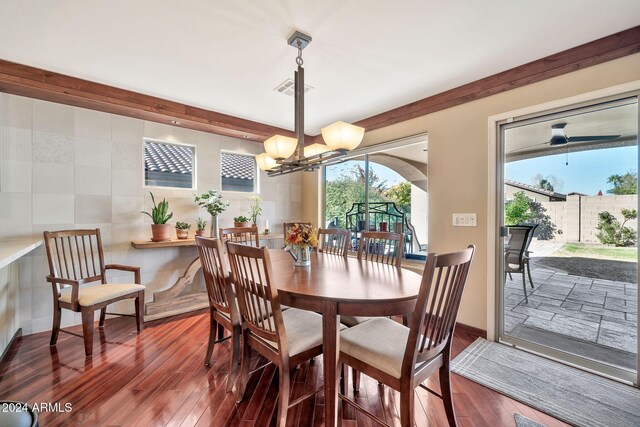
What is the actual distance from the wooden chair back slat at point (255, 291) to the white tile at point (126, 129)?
2.60m

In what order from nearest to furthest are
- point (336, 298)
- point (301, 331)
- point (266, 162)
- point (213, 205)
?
point (336, 298)
point (301, 331)
point (266, 162)
point (213, 205)

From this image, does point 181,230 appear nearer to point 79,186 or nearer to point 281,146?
point 79,186

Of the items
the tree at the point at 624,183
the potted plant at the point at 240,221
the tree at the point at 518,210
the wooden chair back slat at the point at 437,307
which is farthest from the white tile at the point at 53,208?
the tree at the point at 624,183

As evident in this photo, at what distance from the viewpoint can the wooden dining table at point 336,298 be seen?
1.41m

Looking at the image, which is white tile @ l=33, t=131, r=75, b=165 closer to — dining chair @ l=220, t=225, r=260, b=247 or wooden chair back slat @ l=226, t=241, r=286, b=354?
dining chair @ l=220, t=225, r=260, b=247

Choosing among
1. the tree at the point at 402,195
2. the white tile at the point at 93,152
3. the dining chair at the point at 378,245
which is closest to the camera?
the dining chair at the point at 378,245

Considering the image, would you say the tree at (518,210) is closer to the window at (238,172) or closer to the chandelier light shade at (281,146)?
the chandelier light shade at (281,146)

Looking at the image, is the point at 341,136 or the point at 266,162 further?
the point at 266,162

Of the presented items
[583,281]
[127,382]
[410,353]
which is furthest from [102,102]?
[583,281]

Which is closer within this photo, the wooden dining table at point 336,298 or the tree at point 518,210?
the wooden dining table at point 336,298

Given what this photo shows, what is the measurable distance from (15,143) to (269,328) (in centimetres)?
318

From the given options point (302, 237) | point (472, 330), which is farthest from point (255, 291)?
point (472, 330)

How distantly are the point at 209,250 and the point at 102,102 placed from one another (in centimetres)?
219

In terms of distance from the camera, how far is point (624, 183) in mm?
2061
